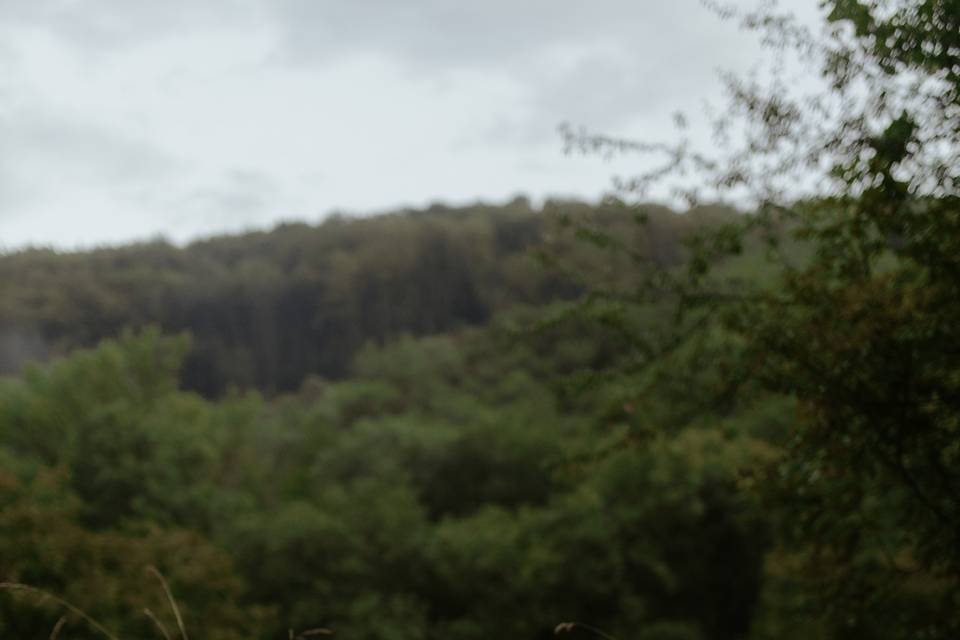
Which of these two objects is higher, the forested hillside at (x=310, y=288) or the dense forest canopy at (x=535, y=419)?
the forested hillside at (x=310, y=288)

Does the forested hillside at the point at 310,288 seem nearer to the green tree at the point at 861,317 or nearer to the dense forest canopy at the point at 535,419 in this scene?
the dense forest canopy at the point at 535,419

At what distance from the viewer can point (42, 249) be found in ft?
168

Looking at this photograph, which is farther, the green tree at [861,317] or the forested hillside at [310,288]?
Answer: the forested hillside at [310,288]

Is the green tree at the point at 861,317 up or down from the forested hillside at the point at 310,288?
down

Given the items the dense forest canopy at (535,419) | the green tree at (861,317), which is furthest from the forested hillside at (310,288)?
the green tree at (861,317)

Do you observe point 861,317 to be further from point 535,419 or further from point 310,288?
point 310,288

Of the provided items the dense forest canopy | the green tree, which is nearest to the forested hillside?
the dense forest canopy

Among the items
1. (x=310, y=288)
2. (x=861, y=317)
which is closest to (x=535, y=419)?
(x=861, y=317)

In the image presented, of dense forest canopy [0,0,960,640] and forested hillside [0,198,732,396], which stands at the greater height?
forested hillside [0,198,732,396]

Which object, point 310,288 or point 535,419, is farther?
point 310,288

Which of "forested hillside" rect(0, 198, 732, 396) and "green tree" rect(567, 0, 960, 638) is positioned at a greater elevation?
"forested hillside" rect(0, 198, 732, 396)

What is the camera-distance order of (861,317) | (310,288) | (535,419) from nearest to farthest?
(861,317) → (535,419) → (310,288)

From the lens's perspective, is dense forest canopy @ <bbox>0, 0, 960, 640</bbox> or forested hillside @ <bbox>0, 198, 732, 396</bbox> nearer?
dense forest canopy @ <bbox>0, 0, 960, 640</bbox>

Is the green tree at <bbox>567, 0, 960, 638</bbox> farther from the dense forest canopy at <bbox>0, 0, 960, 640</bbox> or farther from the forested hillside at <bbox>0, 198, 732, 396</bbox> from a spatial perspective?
the forested hillside at <bbox>0, 198, 732, 396</bbox>
